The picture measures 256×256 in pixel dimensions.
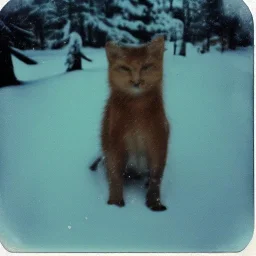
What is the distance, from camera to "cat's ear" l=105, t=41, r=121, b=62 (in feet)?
4.68

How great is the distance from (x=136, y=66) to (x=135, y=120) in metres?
0.16

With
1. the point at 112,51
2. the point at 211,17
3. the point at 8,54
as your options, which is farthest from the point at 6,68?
the point at 211,17

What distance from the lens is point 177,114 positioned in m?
1.45

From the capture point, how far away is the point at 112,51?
1.43m

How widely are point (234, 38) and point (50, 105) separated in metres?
0.58

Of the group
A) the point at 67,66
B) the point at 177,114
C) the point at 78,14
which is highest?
the point at 78,14

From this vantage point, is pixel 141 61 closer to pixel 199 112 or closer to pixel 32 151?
pixel 199 112

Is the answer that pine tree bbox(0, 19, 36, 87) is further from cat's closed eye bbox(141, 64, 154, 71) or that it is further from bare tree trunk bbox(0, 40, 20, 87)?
cat's closed eye bbox(141, 64, 154, 71)

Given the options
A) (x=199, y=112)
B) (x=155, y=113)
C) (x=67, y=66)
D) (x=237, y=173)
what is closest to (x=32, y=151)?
(x=67, y=66)

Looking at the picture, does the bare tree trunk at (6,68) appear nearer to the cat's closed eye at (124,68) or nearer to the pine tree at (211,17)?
the cat's closed eye at (124,68)

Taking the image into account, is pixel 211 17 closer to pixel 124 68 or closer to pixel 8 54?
pixel 124 68

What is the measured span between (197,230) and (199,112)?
36cm

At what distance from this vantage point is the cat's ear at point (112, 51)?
56.2 inches

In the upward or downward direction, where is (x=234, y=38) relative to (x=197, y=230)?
upward
